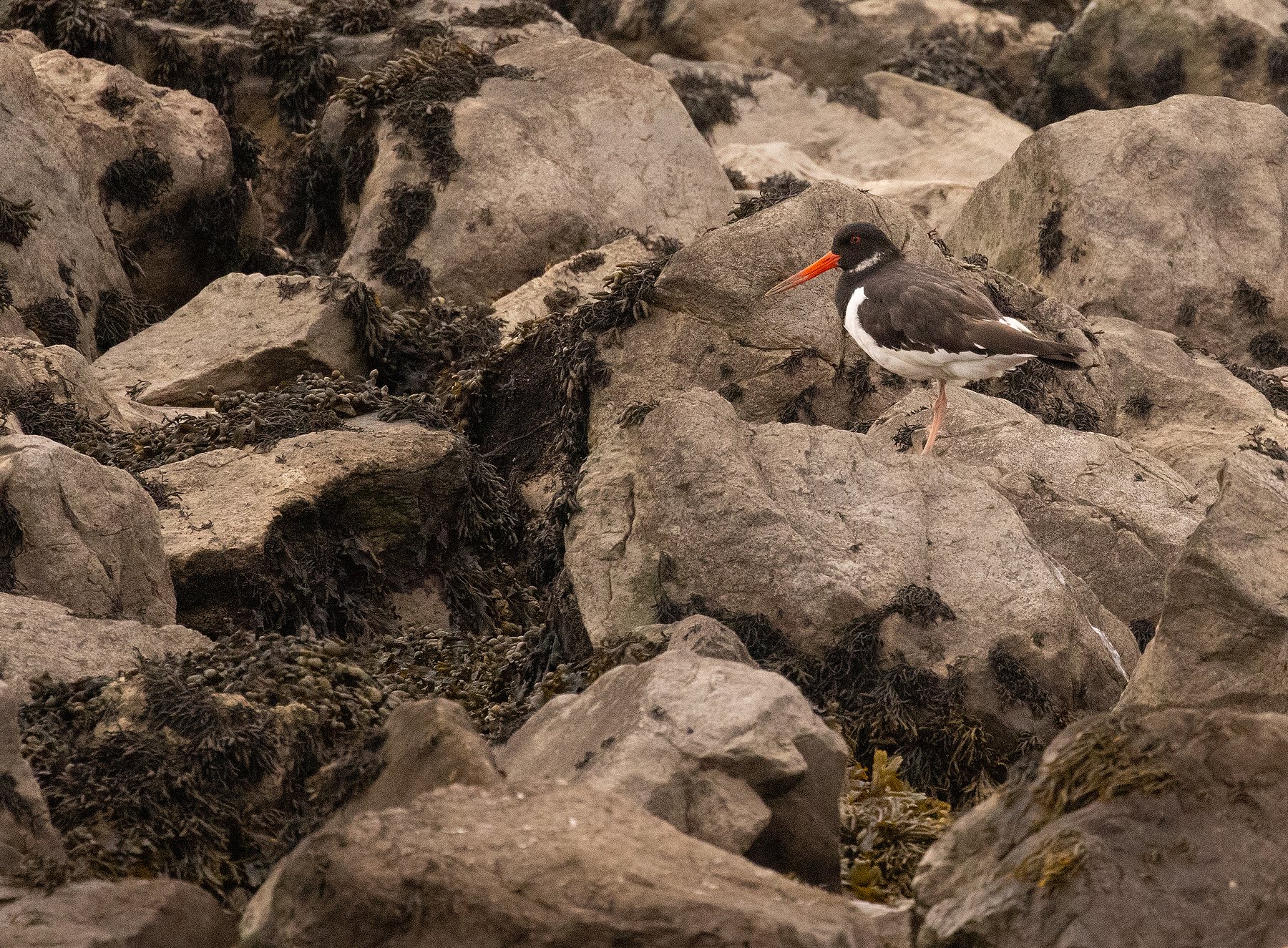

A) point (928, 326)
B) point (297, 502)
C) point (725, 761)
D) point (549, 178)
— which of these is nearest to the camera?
point (725, 761)

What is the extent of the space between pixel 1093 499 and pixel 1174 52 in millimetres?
12076

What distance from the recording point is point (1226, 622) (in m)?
7.74

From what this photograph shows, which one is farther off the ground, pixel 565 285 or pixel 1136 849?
pixel 1136 849

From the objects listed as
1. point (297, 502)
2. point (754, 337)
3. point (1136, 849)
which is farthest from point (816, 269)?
point (1136, 849)

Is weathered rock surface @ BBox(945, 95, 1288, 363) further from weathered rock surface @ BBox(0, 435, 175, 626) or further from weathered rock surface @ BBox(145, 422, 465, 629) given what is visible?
weathered rock surface @ BBox(0, 435, 175, 626)

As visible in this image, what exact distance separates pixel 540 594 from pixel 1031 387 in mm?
4432

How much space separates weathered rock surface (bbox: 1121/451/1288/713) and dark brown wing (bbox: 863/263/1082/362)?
3230mm

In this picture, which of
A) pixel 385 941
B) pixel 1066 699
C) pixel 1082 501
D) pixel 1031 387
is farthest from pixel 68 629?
pixel 1031 387

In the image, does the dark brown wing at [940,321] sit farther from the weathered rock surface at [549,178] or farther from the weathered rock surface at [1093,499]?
the weathered rock surface at [549,178]

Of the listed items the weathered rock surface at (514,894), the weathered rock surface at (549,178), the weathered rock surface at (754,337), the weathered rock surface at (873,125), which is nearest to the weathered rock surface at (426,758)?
the weathered rock surface at (514,894)

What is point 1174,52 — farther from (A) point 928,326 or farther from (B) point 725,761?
(B) point 725,761

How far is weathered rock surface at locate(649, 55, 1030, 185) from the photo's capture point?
840 inches

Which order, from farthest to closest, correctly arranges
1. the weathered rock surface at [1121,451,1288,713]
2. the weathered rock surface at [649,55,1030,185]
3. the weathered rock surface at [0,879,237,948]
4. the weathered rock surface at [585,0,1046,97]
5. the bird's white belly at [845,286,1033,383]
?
1. the weathered rock surface at [585,0,1046,97]
2. the weathered rock surface at [649,55,1030,185]
3. the bird's white belly at [845,286,1033,383]
4. the weathered rock surface at [1121,451,1288,713]
5. the weathered rock surface at [0,879,237,948]

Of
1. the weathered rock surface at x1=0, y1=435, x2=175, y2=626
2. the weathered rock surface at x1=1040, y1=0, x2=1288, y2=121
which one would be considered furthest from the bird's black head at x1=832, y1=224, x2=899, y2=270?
the weathered rock surface at x1=1040, y1=0, x2=1288, y2=121
